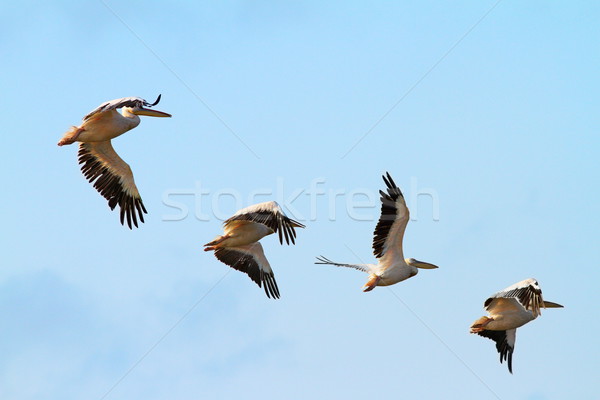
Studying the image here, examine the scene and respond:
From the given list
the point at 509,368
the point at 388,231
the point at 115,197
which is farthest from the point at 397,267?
the point at 115,197

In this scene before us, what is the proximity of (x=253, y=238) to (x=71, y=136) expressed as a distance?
125 inches

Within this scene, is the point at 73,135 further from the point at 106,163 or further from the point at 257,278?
the point at 257,278

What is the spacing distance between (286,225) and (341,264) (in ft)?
5.61

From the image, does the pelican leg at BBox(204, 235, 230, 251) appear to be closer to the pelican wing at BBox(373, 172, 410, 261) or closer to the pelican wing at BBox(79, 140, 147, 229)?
the pelican wing at BBox(79, 140, 147, 229)

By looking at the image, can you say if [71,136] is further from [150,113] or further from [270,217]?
[270,217]

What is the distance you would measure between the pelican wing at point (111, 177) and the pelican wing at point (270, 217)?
5.46ft

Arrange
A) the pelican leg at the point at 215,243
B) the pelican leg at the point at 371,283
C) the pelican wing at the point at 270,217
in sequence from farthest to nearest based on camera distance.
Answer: the pelican leg at the point at 215,243 < the pelican leg at the point at 371,283 < the pelican wing at the point at 270,217

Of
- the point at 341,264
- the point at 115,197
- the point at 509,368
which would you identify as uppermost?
the point at 115,197

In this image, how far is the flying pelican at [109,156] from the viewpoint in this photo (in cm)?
1529

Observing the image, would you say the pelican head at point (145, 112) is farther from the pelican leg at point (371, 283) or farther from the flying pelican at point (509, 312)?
the flying pelican at point (509, 312)

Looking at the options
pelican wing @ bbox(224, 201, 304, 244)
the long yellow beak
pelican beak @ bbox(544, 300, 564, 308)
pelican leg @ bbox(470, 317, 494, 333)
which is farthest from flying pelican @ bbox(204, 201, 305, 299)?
pelican beak @ bbox(544, 300, 564, 308)

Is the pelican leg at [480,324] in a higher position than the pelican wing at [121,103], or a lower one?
lower

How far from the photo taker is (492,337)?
17.5 meters

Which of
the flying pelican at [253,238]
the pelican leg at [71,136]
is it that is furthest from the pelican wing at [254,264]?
the pelican leg at [71,136]
